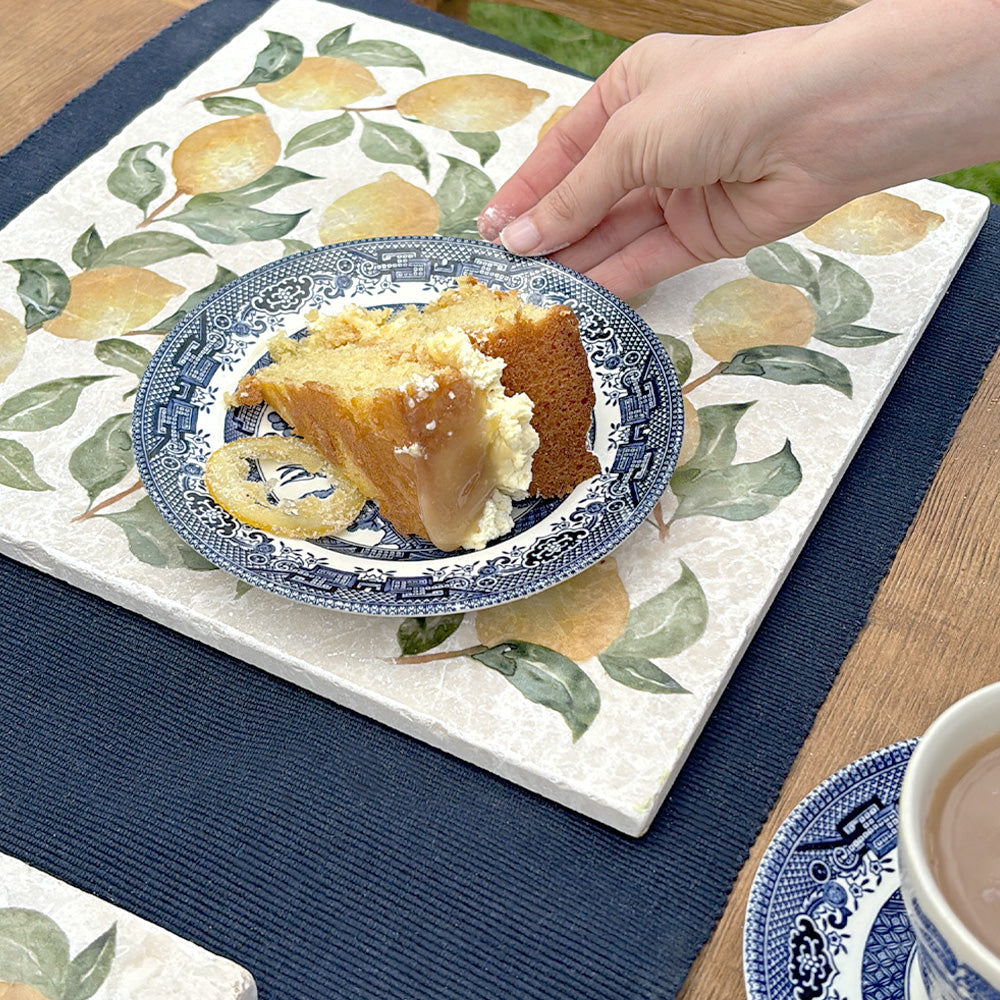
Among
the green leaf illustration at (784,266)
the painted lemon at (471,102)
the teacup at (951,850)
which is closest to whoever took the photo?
the teacup at (951,850)

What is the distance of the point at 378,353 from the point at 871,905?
0.65 meters

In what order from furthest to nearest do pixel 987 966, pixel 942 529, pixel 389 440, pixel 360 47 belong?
pixel 360 47
pixel 942 529
pixel 389 440
pixel 987 966

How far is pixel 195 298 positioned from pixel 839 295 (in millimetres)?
742

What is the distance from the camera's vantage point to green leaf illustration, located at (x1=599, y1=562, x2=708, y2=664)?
3.18 feet

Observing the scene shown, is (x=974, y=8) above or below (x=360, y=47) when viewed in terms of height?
above

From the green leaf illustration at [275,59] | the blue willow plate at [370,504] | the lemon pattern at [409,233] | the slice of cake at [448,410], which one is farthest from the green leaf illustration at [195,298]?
the green leaf illustration at [275,59]

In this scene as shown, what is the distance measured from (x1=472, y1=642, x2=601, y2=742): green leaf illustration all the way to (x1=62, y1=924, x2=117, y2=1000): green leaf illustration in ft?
1.17

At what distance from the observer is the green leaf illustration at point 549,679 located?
0.94 m

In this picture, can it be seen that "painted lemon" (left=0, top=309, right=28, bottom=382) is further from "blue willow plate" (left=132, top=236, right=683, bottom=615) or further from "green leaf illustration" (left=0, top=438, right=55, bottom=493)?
"blue willow plate" (left=132, top=236, right=683, bottom=615)

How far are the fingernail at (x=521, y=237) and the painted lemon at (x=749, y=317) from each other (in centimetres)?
20

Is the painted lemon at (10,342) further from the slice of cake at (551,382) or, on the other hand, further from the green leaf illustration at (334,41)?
the green leaf illustration at (334,41)

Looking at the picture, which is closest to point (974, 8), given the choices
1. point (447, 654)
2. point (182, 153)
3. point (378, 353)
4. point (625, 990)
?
point (378, 353)

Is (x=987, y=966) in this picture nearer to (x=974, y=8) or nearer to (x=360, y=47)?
(x=974, y=8)

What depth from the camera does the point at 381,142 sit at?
1.55m
